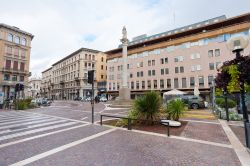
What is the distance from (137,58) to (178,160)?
1779 inches

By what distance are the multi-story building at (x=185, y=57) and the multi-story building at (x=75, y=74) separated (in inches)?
733

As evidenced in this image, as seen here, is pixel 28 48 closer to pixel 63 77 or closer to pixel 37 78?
pixel 63 77

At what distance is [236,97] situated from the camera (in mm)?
18109

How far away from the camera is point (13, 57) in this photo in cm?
4553

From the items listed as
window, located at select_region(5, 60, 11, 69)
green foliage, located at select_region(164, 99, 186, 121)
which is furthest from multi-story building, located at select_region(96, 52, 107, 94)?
green foliage, located at select_region(164, 99, 186, 121)

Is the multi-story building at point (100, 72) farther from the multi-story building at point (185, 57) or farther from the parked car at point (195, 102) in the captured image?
the parked car at point (195, 102)

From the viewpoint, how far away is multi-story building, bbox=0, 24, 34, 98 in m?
43.1

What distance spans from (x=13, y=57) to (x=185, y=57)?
46.0 metres

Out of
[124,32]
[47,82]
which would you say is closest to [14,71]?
[124,32]

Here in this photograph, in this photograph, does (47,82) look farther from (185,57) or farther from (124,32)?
(185,57)

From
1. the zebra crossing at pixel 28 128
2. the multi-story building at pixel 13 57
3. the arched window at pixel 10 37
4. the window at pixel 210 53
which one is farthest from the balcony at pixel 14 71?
the window at pixel 210 53

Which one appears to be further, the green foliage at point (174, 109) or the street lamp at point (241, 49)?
the green foliage at point (174, 109)

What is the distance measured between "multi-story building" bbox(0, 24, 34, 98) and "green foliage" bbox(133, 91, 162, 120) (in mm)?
46100

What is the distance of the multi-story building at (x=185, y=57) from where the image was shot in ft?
115
